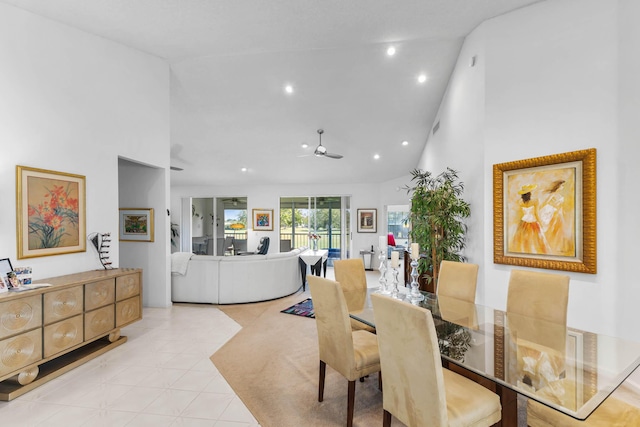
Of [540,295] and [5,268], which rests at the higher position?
[5,268]

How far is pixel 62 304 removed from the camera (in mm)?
2660

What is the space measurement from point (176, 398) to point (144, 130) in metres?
3.42

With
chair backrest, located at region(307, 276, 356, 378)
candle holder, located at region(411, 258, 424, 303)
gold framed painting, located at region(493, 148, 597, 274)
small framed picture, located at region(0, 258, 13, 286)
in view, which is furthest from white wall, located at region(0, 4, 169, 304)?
gold framed painting, located at region(493, 148, 597, 274)

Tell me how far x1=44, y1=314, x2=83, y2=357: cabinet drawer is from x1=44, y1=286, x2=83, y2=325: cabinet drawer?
0.18ft

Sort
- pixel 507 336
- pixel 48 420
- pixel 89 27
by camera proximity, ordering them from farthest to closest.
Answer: pixel 89 27 → pixel 48 420 → pixel 507 336

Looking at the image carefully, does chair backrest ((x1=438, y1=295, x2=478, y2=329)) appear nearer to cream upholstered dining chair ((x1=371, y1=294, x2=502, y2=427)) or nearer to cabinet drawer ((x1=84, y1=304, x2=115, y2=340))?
cream upholstered dining chair ((x1=371, y1=294, x2=502, y2=427))

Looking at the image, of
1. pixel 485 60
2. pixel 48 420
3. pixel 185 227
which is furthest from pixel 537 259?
pixel 185 227

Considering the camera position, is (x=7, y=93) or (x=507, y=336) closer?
(x=507, y=336)

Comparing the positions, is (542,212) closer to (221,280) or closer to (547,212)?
(547,212)

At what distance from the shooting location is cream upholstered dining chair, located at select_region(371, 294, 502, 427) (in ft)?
4.37

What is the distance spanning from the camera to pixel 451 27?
336 centimetres

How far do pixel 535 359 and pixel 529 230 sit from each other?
1.69 metres

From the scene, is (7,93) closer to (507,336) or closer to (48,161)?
(48,161)

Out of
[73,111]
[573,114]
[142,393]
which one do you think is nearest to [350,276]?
[142,393]
